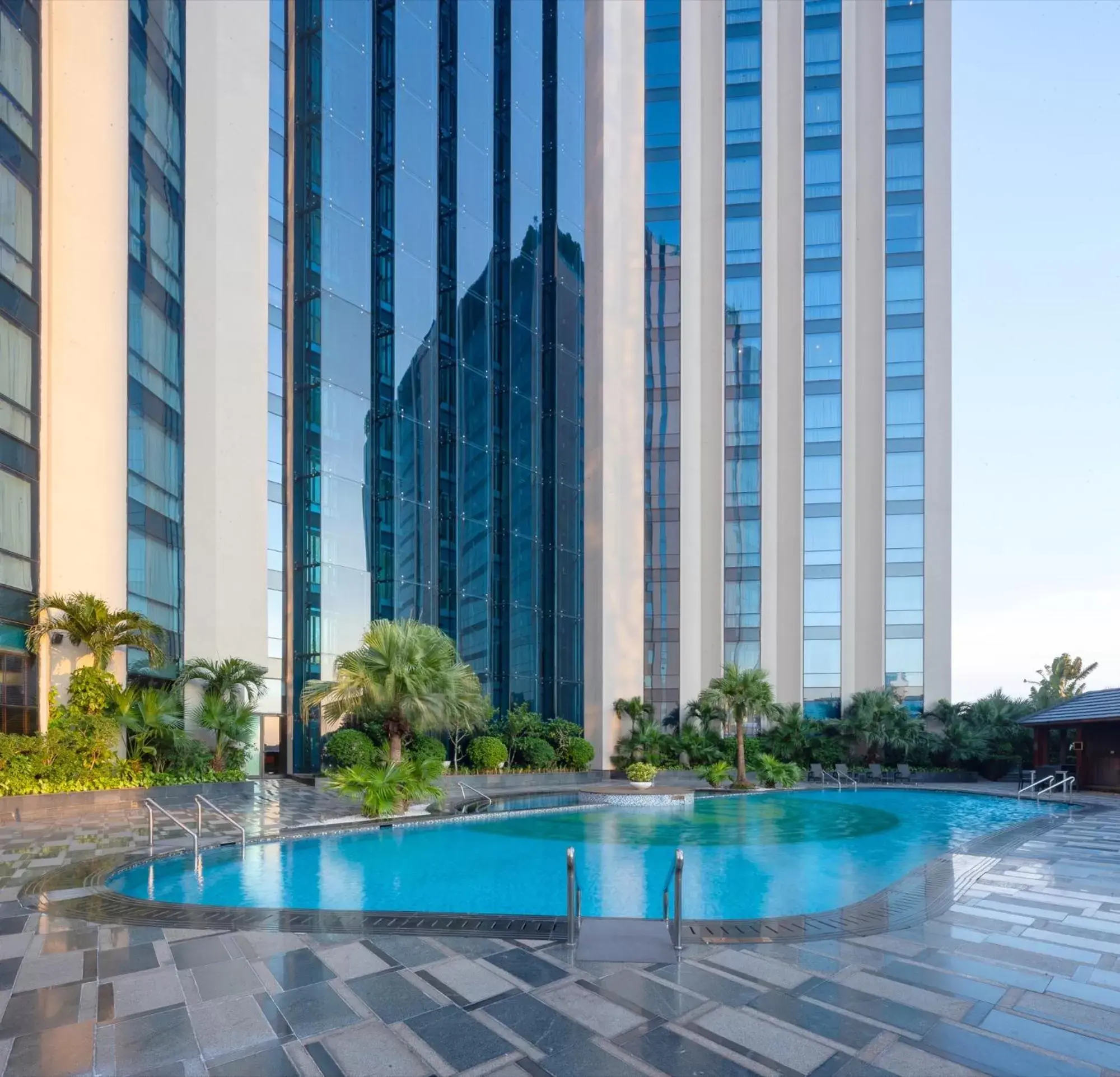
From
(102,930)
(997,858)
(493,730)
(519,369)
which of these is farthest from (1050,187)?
(102,930)

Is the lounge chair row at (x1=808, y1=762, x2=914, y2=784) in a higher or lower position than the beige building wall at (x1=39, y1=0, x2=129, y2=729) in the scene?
lower

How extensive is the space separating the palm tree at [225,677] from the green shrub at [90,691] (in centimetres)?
299

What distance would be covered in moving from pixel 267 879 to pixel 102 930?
3.51 meters

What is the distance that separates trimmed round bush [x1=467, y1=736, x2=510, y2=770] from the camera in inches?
1044

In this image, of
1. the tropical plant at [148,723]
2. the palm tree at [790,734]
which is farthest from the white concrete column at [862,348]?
the tropical plant at [148,723]

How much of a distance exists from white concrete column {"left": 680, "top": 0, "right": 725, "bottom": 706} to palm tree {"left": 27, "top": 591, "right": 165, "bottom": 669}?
82.0ft

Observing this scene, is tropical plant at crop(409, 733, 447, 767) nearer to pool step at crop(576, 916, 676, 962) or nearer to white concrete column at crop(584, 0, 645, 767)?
white concrete column at crop(584, 0, 645, 767)

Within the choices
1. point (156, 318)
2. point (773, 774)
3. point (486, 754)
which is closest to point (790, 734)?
point (773, 774)

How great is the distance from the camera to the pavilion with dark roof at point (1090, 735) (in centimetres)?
2508

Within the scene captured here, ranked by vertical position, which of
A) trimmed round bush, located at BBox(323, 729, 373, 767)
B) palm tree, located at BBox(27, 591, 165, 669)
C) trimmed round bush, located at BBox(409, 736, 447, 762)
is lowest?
trimmed round bush, located at BBox(409, 736, 447, 762)

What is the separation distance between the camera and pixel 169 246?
23250 mm

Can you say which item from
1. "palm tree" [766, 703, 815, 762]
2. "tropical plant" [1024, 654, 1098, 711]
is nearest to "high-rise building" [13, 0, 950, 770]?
"palm tree" [766, 703, 815, 762]

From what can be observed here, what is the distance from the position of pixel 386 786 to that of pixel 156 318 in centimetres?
1462

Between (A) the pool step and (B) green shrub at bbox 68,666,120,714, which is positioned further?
(B) green shrub at bbox 68,666,120,714
